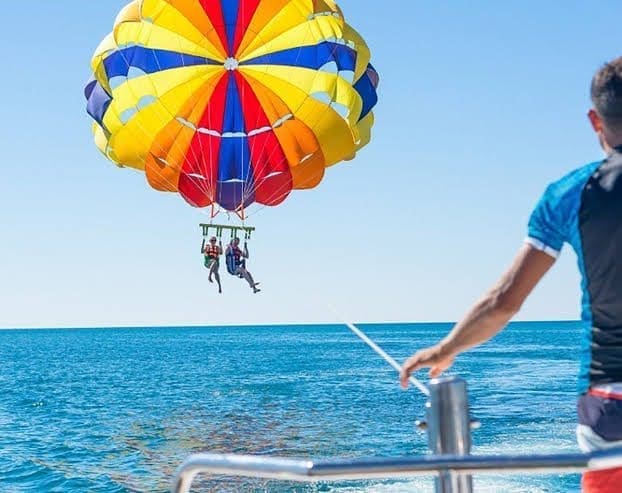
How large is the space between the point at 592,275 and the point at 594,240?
0.31 ft

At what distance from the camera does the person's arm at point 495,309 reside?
212cm

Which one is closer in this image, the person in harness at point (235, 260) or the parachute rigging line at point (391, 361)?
the parachute rigging line at point (391, 361)

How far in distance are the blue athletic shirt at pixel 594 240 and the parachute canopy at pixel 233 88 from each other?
10006mm

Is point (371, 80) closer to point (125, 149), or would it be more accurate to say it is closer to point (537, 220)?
point (125, 149)

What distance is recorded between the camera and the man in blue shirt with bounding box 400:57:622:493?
209 cm

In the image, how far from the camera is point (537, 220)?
2184 mm

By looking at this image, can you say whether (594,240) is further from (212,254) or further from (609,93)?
(212,254)

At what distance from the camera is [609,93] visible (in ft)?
6.93

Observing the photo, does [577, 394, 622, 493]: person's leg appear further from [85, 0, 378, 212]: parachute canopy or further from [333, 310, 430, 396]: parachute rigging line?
[85, 0, 378, 212]: parachute canopy

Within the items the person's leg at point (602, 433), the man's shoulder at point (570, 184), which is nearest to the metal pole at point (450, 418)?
the person's leg at point (602, 433)

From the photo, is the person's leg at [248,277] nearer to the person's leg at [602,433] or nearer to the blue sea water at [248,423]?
the blue sea water at [248,423]

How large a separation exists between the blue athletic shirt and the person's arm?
0.14ft

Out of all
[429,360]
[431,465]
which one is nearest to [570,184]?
[429,360]

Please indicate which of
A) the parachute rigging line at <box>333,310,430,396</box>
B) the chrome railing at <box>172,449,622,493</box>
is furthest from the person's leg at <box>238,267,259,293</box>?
the chrome railing at <box>172,449,622,493</box>
